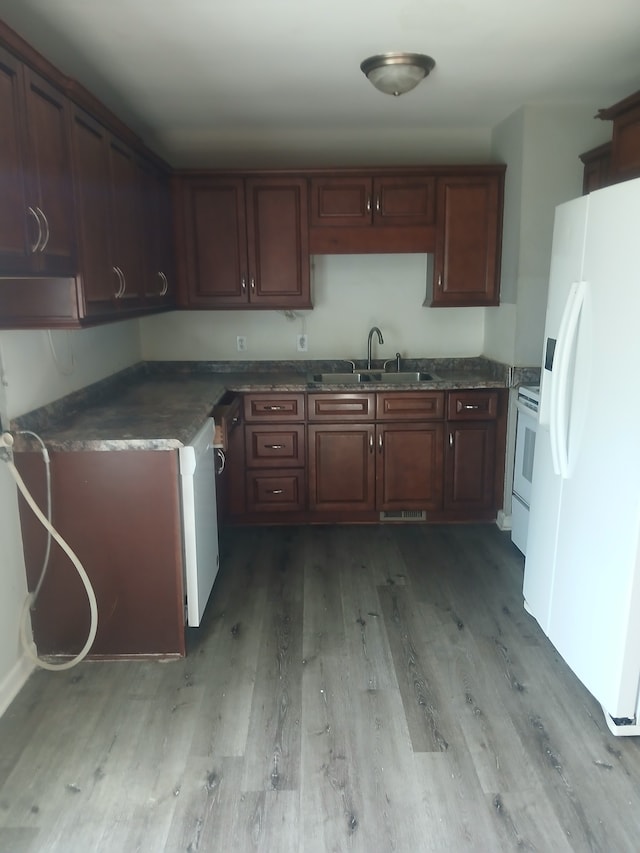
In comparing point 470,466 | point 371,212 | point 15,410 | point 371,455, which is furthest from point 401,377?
point 15,410

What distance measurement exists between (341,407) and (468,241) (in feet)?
4.04

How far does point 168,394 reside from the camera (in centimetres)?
323

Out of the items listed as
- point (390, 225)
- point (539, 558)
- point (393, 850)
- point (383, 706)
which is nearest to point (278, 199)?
point (390, 225)

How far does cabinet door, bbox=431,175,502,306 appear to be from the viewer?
3613 mm

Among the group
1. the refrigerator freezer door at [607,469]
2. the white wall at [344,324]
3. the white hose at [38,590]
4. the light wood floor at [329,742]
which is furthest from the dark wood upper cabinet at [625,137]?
the white hose at [38,590]

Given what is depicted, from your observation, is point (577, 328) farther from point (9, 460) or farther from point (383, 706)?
point (9, 460)

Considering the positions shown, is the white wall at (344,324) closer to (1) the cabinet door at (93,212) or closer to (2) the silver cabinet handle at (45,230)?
(1) the cabinet door at (93,212)

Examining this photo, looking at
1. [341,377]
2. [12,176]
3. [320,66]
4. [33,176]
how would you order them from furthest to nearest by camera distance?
[341,377] < [320,66] < [33,176] < [12,176]

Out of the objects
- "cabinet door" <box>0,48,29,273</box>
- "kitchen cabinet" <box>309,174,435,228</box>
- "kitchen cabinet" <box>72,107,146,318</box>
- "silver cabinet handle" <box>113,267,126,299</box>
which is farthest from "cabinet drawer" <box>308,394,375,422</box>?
"cabinet door" <box>0,48,29,273</box>

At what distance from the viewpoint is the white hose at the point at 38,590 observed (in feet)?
7.37

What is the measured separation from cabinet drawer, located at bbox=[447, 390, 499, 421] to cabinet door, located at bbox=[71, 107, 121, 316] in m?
1.98

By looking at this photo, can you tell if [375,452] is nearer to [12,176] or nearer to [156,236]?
[156,236]

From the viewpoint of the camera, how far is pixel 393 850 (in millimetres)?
1648

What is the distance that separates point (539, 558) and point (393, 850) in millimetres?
1301
